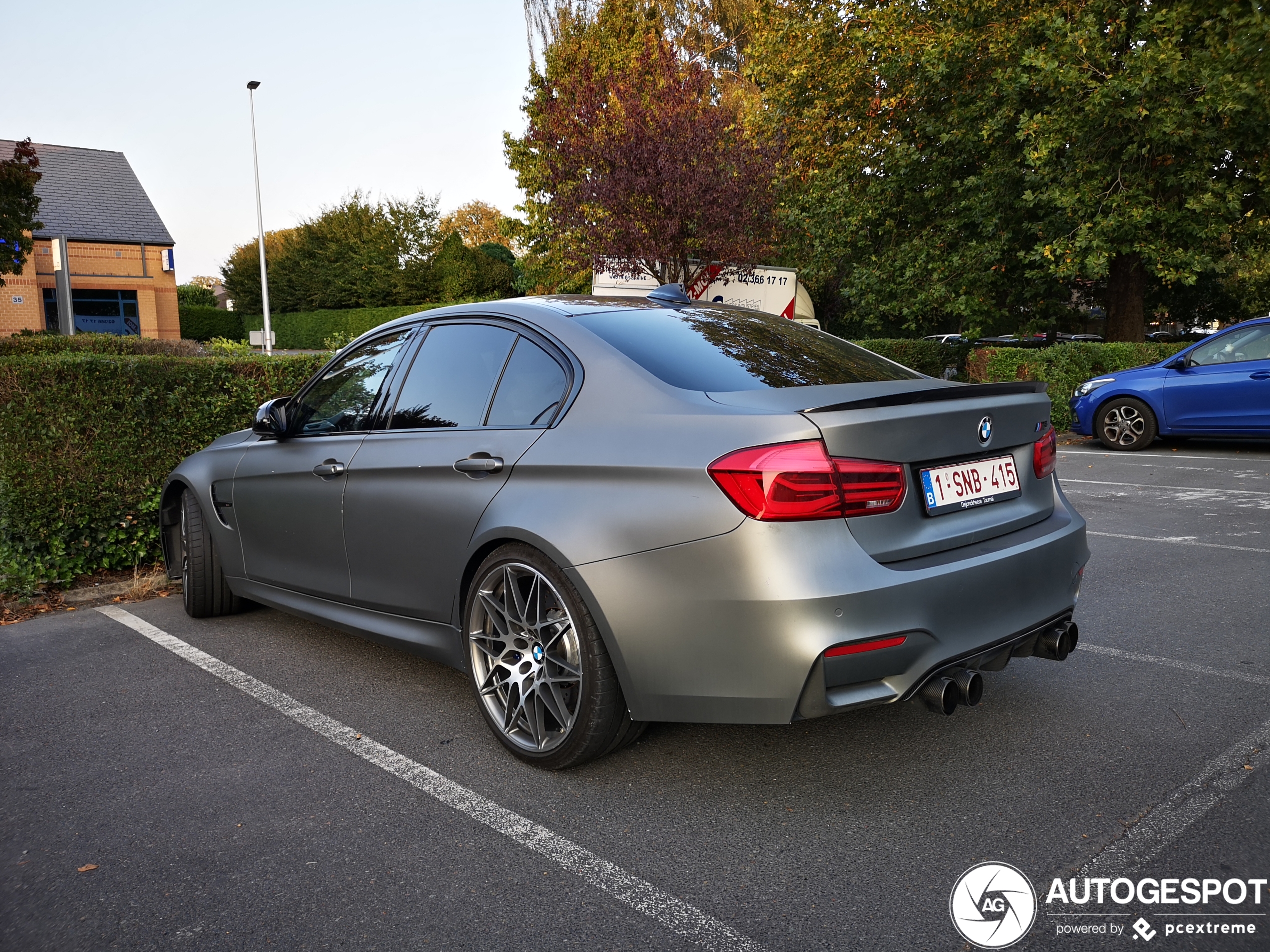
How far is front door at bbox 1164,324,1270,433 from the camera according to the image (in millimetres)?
10891

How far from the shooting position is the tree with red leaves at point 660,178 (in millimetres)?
17594

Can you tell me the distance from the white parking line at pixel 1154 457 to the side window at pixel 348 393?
9579 mm

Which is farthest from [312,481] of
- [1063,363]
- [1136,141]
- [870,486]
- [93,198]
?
[93,198]

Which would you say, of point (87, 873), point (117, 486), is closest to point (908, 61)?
point (117, 486)

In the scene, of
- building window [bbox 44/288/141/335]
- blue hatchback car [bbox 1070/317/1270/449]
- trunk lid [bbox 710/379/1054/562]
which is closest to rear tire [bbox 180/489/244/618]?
trunk lid [bbox 710/379/1054/562]

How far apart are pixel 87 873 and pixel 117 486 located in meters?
3.96

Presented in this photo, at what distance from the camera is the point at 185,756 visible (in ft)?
11.2

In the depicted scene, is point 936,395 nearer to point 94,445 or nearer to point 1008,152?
point 94,445

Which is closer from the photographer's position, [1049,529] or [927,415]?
[927,415]

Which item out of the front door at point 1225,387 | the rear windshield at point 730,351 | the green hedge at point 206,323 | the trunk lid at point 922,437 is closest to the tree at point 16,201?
the rear windshield at point 730,351

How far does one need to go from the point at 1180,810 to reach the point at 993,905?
79 centimetres

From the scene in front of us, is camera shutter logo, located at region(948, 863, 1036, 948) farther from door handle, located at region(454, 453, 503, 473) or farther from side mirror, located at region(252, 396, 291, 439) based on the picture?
side mirror, located at region(252, 396, 291, 439)

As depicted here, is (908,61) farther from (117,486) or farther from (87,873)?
(87,873)

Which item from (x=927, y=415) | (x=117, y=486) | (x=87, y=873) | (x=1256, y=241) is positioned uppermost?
(x=1256, y=241)
